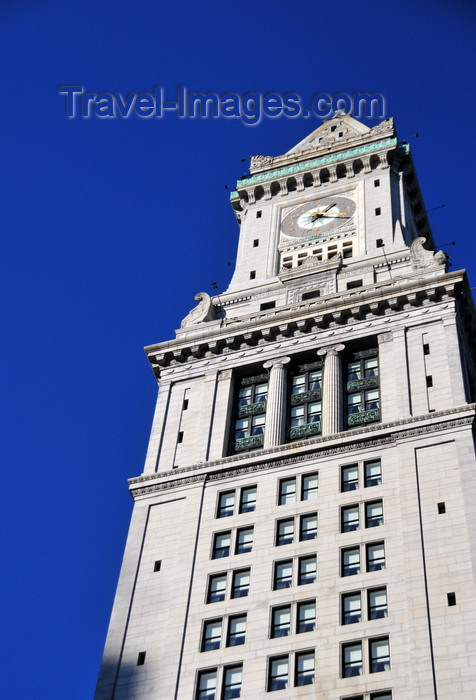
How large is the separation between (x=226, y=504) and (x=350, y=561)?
884cm

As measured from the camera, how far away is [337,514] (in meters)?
62.3

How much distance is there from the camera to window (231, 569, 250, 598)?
Result: 60.3 m

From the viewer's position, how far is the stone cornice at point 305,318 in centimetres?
7400

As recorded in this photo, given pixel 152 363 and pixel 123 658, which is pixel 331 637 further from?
pixel 152 363

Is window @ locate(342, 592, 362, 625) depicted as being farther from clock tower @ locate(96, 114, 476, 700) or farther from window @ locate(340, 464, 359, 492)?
window @ locate(340, 464, 359, 492)

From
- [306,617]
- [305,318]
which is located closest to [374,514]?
[306,617]

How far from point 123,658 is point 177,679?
11.2 feet

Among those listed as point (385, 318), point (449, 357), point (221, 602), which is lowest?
point (221, 602)

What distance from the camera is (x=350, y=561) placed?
2347 inches

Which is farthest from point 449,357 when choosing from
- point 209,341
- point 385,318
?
point 209,341

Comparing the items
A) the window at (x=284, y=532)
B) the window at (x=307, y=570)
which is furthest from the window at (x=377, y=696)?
the window at (x=284, y=532)

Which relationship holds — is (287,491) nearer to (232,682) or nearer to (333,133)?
(232,682)

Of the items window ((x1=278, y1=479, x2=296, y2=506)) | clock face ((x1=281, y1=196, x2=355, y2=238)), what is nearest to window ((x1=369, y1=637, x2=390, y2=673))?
window ((x1=278, y1=479, x2=296, y2=506))

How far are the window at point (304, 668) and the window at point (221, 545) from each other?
329 inches
